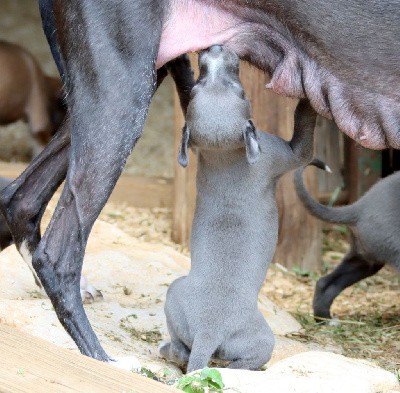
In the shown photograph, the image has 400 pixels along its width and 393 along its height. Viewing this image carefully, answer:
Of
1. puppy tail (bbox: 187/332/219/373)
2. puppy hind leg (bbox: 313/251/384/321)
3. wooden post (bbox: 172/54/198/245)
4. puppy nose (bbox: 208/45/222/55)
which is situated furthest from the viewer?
wooden post (bbox: 172/54/198/245)

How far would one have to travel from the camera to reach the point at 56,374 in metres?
3.05

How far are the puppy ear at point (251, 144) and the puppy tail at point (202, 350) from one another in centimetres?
66

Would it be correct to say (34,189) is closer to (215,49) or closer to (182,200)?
(215,49)

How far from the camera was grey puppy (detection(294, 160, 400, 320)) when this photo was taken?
5.05m

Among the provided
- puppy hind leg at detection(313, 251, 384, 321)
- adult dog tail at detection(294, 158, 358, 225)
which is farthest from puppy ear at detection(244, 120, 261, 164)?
puppy hind leg at detection(313, 251, 384, 321)

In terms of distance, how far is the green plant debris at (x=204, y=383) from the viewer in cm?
316

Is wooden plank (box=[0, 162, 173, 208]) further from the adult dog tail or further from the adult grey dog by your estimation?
the adult grey dog

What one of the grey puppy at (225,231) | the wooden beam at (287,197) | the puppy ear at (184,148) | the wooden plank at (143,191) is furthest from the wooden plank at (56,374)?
the wooden plank at (143,191)

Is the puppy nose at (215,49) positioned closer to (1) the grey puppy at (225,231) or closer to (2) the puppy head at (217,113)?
(1) the grey puppy at (225,231)

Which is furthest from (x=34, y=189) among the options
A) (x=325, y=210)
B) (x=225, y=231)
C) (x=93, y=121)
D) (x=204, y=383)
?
(x=204, y=383)

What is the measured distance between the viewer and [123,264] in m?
5.53

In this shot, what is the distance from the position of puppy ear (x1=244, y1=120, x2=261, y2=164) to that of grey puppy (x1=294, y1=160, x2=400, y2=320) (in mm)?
1105

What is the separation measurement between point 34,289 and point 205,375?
2007 mm

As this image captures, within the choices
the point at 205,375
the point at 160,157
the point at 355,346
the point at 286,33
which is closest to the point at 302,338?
the point at 355,346
